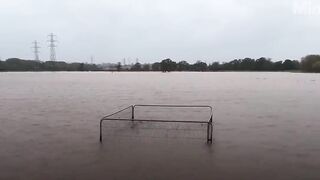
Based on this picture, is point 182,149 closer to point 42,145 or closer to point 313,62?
point 42,145

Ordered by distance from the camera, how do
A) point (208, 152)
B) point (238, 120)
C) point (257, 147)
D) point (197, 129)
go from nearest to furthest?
point (208, 152) → point (257, 147) → point (197, 129) → point (238, 120)

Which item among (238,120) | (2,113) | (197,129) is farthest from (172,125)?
(2,113)

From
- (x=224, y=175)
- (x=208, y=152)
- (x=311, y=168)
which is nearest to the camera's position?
(x=224, y=175)

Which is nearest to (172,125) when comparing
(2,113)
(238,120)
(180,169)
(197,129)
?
(197,129)

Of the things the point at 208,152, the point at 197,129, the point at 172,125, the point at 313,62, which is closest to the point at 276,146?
the point at 208,152

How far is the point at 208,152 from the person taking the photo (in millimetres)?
15570

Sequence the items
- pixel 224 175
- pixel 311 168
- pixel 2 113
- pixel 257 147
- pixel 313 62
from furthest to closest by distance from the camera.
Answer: pixel 313 62
pixel 2 113
pixel 257 147
pixel 311 168
pixel 224 175

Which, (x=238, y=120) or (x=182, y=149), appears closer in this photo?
(x=182, y=149)

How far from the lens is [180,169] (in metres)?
13.1

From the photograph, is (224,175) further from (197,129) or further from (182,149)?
(197,129)

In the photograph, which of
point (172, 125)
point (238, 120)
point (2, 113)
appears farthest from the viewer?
point (2, 113)

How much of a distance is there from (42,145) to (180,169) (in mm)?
6162

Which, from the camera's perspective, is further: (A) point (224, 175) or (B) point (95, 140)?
(B) point (95, 140)

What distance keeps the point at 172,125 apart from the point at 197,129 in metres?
1.75
